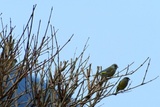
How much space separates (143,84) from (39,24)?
289 cm

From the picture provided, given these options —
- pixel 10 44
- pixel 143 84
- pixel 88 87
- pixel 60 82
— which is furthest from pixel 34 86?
pixel 143 84

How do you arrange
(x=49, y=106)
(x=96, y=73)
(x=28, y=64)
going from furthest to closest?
(x=96, y=73), (x=49, y=106), (x=28, y=64)

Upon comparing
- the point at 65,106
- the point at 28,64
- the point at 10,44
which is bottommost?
the point at 65,106

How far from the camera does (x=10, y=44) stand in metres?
5.91

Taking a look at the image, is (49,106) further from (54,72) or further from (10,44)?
(10,44)

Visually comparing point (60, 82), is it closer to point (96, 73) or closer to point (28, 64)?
point (28, 64)

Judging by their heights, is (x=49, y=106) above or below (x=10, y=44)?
below

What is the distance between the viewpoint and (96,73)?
22.1 ft

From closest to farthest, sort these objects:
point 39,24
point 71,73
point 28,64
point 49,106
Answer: point 39,24 < point 28,64 < point 49,106 < point 71,73

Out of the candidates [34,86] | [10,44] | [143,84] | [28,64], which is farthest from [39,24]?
[143,84]

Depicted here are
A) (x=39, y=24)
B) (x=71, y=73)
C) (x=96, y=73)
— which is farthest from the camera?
(x=96, y=73)

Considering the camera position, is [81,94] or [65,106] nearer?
[65,106]

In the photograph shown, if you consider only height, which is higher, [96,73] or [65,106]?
[96,73]

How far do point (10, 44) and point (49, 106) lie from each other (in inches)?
41.6
